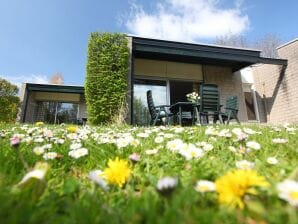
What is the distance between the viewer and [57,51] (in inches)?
1302

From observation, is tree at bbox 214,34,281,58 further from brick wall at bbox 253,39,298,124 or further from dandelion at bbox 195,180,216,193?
dandelion at bbox 195,180,216,193

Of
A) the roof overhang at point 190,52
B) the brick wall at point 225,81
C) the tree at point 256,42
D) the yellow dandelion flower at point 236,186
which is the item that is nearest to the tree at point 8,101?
the roof overhang at point 190,52

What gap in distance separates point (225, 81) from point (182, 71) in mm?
2043

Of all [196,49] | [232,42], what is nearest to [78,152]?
[196,49]

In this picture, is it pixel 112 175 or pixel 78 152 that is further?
pixel 78 152

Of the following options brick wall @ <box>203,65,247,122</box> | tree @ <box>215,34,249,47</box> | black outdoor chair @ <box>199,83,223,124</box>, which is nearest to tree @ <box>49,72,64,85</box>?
tree @ <box>215,34,249,47</box>

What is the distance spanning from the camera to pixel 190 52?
31.5ft

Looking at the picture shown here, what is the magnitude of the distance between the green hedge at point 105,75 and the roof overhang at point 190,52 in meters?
0.69

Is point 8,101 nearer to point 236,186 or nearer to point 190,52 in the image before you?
point 190,52

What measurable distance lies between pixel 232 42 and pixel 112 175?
1288 inches

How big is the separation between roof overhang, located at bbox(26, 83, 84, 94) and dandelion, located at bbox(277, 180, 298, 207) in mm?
15044

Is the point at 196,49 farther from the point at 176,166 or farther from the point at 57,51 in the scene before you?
the point at 57,51

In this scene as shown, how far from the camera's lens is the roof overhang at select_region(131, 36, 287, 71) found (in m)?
9.15

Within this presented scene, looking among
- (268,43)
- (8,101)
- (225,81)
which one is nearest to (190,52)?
(225,81)
